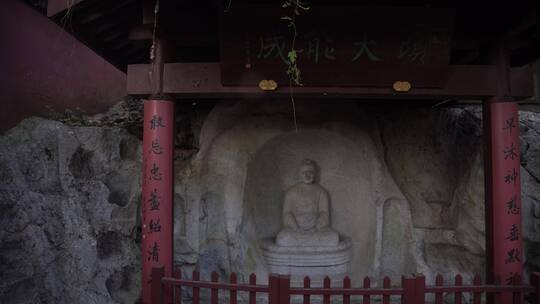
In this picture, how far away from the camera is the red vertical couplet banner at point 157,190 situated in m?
3.90

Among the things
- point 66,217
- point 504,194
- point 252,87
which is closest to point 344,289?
point 504,194

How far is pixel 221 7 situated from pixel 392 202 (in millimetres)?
3529

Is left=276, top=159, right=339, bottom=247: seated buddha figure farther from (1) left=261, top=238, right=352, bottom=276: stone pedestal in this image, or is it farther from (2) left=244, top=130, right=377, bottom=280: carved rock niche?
(1) left=261, top=238, right=352, bottom=276: stone pedestal

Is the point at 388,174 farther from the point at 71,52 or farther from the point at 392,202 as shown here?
the point at 71,52

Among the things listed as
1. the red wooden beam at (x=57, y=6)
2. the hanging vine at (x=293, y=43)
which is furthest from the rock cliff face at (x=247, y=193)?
the red wooden beam at (x=57, y=6)

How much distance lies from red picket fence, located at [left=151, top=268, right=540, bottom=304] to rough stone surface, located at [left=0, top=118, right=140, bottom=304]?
4.77 feet

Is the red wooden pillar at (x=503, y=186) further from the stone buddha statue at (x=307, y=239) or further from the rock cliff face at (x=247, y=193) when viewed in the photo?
the stone buddha statue at (x=307, y=239)

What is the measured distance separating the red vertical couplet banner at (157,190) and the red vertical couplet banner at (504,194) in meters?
3.23

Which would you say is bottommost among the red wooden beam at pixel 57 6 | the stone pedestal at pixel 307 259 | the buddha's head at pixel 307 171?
the stone pedestal at pixel 307 259

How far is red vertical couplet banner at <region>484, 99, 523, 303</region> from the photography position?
398 centimetres

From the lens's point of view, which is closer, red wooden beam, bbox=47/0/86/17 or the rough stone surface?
red wooden beam, bbox=47/0/86/17

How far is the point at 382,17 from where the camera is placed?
3752mm

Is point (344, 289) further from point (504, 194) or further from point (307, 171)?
point (307, 171)

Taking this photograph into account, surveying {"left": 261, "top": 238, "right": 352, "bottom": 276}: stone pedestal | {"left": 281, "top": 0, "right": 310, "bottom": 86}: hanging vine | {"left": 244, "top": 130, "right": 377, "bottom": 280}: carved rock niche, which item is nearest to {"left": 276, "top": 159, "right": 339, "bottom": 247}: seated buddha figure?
{"left": 244, "top": 130, "right": 377, "bottom": 280}: carved rock niche
